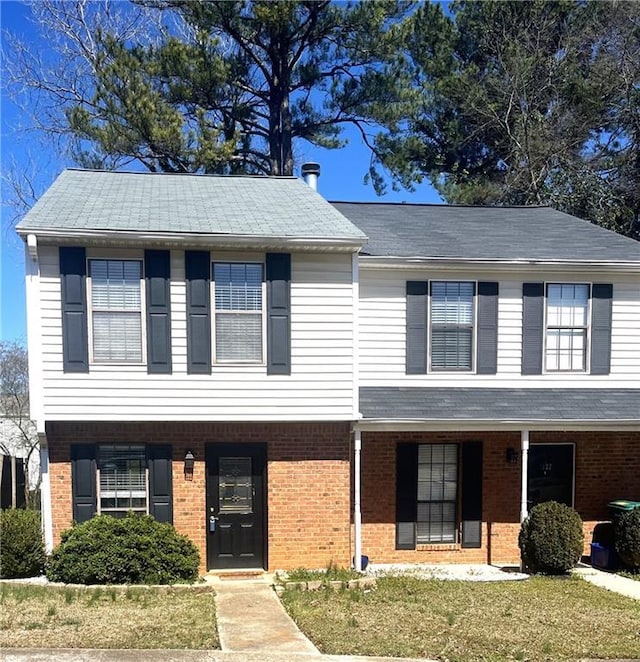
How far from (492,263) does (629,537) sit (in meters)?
4.98

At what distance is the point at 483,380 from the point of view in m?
10.6

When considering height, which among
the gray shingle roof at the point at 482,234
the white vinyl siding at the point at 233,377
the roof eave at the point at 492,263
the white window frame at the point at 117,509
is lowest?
the white window frame at the point at 117,509

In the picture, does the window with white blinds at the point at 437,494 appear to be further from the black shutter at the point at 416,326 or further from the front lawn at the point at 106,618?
the front lawn at the point at 106,618

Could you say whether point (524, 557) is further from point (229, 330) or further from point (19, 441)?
point (19, 441)

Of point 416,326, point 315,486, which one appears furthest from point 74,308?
point 416,326

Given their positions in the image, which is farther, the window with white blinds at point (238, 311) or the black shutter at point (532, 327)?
the black shutter at point (532, 327)

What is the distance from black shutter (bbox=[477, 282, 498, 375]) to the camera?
34.5ft

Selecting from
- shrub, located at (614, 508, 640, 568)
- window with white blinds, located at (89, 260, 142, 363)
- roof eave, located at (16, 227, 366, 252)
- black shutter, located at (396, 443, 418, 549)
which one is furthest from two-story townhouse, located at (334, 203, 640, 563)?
window with white blinds, located at (89, 260, 142, 363)

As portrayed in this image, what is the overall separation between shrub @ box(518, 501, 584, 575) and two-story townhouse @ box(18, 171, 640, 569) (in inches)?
27.2

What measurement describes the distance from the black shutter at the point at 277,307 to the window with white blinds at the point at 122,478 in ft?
8.07

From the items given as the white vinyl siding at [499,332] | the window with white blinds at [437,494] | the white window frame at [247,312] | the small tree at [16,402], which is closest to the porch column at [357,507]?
the white vinyl siding at [499,332]

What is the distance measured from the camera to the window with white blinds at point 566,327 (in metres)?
10.7

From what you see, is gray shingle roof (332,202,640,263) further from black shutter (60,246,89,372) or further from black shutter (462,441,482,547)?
black shutter (60,246,89,372)

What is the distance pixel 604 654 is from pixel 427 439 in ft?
15.1
